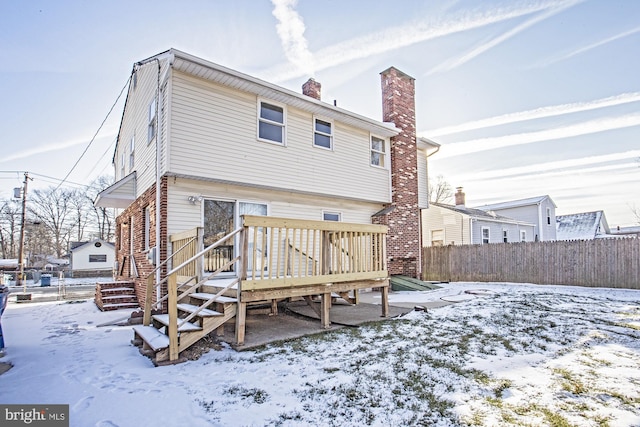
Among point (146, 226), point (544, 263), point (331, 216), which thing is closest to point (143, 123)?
point (146, 226)

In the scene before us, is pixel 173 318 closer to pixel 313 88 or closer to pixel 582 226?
pixel 313 88

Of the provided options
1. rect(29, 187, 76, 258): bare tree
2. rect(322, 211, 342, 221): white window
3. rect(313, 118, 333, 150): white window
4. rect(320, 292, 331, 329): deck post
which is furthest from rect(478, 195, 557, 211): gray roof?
rect(29, 187, 76, 258): bare tree

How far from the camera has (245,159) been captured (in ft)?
27.2

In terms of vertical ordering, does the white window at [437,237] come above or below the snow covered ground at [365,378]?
above

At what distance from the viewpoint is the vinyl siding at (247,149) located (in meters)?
7.45

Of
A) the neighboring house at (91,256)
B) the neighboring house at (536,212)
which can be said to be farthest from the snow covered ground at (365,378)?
the neighboring house at (91,256)

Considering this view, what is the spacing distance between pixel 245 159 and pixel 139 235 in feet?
12.5

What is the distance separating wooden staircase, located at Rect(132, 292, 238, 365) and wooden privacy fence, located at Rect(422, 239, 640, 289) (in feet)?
41.8

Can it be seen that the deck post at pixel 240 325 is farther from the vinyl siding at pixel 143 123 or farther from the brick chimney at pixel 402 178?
the brick chimney at pixel 402 178

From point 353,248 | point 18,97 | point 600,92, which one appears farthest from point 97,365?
point 600,92

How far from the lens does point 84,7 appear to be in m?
8.40

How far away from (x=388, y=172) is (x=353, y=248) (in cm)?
590

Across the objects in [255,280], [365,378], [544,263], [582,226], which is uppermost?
[582,226]

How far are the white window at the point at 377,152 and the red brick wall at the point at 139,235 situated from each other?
6.72 m
